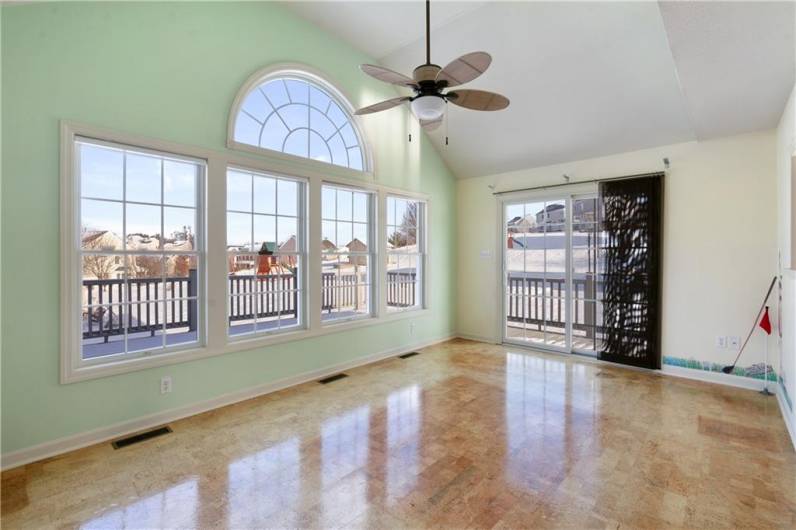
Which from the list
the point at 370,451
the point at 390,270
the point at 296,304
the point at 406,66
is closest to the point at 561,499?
the point at 370,451

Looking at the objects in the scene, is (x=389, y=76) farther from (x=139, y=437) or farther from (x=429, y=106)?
→ (x=139, y=437)

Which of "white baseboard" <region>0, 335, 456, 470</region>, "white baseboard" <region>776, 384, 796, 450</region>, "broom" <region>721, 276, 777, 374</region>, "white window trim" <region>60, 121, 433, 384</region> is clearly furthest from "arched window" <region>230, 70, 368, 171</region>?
"white baseboard" <region>776, 384, 796, 450</region>

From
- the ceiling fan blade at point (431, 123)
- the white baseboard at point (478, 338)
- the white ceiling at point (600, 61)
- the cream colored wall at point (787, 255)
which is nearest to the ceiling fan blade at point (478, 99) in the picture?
the ceiling fan blade at point (431, 123)

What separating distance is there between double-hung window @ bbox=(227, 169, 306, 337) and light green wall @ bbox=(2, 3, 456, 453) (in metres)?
0.33

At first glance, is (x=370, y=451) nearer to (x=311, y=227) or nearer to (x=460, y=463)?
(x=460, y=463)

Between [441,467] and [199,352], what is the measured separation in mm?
2320

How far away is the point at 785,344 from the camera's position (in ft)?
11.1

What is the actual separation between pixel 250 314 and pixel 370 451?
198 cm

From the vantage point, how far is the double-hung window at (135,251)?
295 cm

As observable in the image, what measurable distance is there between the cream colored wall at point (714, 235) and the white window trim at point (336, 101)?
306 cm

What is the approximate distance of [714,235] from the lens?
4.17 metres

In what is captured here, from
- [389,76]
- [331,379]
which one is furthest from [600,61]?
[331,379]

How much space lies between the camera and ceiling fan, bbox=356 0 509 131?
2.42 metres

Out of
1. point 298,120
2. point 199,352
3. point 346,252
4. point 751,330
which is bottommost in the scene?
point 199,352
